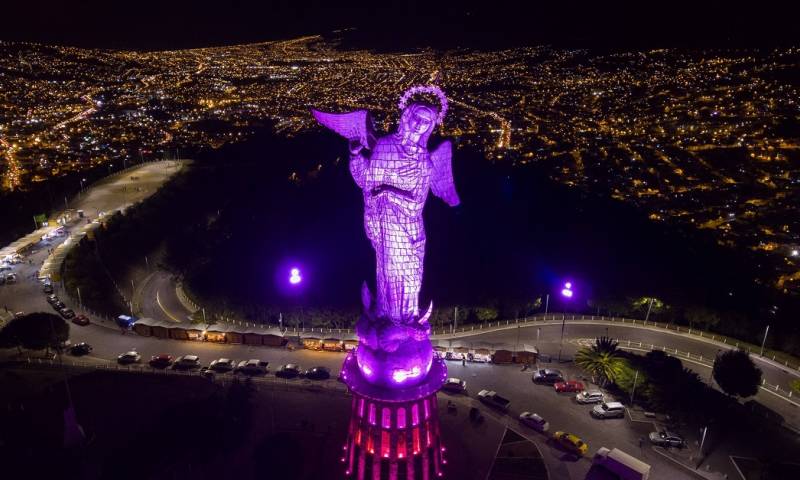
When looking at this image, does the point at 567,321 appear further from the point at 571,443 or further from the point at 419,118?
the point at 419,118

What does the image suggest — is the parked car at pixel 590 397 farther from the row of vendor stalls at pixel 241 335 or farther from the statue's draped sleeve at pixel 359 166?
the statue's draped sleeve at pixel 359 166

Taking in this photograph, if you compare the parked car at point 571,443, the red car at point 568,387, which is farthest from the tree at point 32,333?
the red car at point 568,387

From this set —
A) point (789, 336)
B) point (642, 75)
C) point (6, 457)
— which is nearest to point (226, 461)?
point (6, 457)

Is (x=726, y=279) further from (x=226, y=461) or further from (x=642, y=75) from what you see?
(x=642, y=75)

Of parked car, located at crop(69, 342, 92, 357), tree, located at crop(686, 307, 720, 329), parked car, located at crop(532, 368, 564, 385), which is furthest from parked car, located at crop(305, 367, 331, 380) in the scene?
tree, located at crop(686, 307, 720, 329)

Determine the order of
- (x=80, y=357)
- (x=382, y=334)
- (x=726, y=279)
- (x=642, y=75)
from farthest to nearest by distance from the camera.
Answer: (x=642, y=75)
(x=726, y=279)
(x=80, y=357)
(x=382, y=334)

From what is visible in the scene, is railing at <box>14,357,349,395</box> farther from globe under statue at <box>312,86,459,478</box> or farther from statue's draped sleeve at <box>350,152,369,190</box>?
statue's draped sleeve at <box>350,152,369,190</box>
